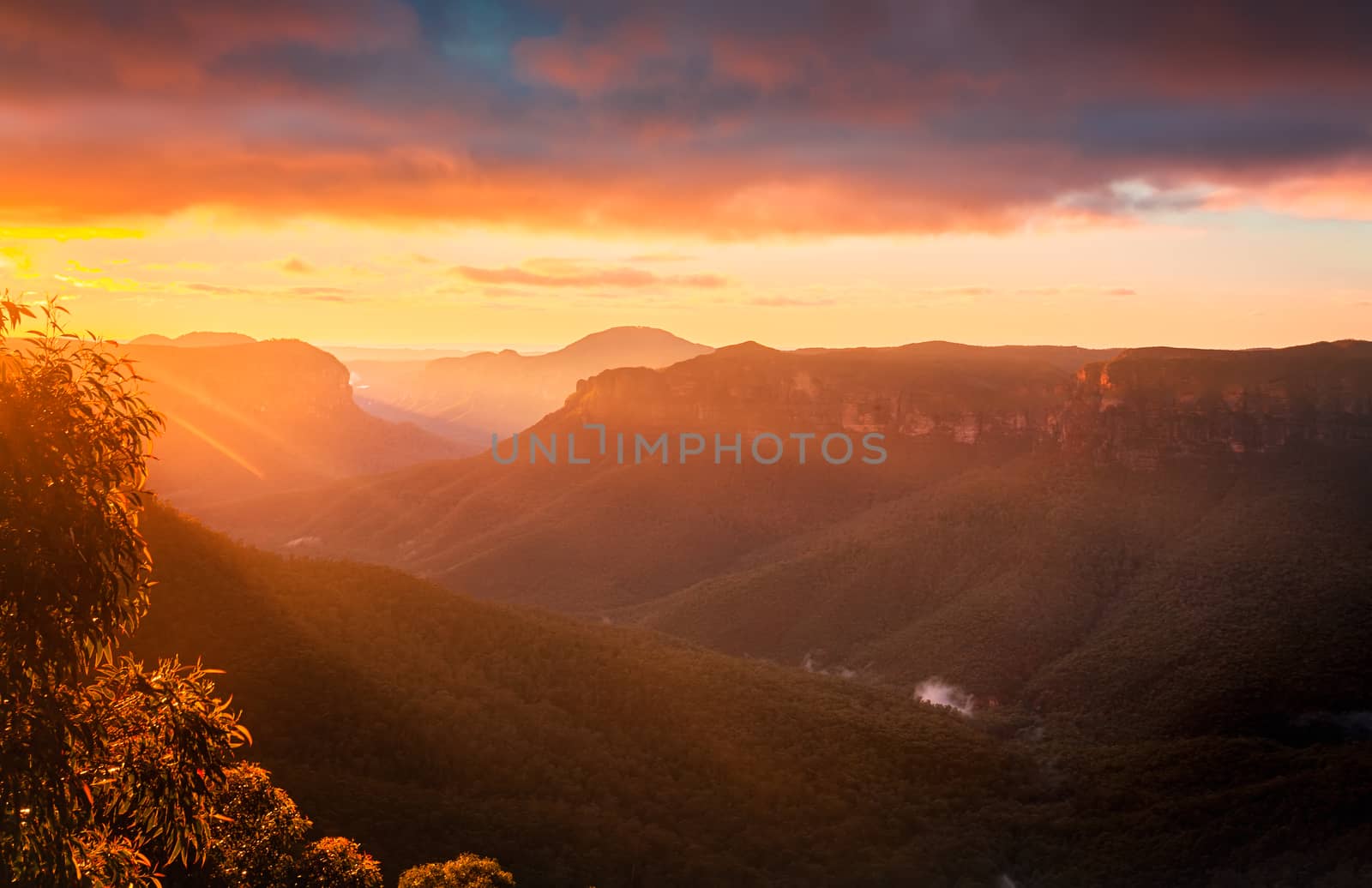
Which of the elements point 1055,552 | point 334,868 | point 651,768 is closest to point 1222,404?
point 1055,552

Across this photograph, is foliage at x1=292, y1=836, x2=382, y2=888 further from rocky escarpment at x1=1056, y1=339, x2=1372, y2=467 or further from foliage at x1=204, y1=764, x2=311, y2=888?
rocky escarpment at x1=1056, y1=339, x2=1372, y2=467

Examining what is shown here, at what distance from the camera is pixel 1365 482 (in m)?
133

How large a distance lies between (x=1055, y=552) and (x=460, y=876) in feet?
424

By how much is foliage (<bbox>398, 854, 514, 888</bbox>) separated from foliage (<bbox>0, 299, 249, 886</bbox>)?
13.5m

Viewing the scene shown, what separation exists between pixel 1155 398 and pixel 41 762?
171229 millimetres

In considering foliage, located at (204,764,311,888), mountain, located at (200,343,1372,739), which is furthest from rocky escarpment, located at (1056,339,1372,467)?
foliage, located at (204,764,311,888)

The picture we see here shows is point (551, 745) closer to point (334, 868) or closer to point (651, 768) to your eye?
point (651, 768)

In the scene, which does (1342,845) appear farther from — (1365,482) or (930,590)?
(1365,482)

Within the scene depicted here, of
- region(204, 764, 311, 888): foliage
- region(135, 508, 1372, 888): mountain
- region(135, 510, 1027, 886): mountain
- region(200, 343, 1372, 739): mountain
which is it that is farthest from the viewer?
region(200, 343, 1372, 739): mountain

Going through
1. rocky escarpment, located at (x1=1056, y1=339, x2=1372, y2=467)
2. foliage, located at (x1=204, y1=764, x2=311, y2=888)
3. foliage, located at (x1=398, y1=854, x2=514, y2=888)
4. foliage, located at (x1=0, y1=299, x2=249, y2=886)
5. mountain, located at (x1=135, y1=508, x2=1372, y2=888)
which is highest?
rocky escarpment, located at (x1=1056, y1=339, x2=1372, y2=467)

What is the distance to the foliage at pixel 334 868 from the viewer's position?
64.6ft

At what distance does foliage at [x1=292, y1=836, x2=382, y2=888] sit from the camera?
19.7 meters

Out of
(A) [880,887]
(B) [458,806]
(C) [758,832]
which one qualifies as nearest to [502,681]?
(B) [458,806]

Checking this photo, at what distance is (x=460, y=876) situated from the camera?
26.2 metres
